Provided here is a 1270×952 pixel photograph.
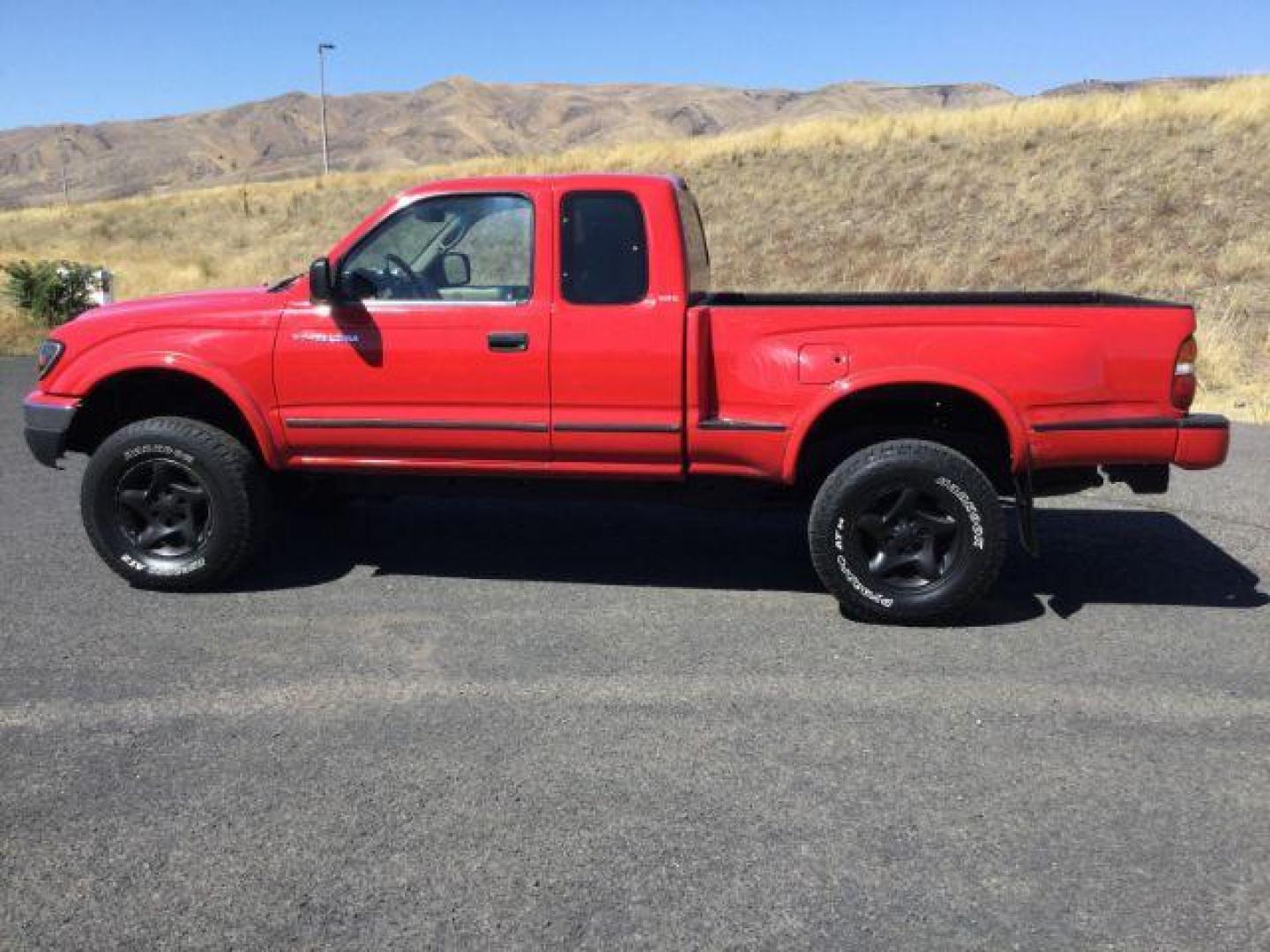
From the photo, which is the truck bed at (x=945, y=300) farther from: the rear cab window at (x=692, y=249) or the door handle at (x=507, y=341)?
the door handle at (x=507, y=341)

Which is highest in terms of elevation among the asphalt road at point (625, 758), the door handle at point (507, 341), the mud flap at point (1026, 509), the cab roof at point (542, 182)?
the cab roof at point (542, 182)

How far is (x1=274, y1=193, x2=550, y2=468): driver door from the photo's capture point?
4930 mm

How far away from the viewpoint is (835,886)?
2859 millimetres

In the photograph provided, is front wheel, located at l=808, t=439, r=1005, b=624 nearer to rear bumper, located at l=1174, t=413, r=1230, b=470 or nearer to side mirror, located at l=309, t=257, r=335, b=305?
rear bumper, located at l=1174, t=413, r=1230, b=470

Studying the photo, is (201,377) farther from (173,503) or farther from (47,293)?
(47,293)

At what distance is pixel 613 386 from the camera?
4867 mm

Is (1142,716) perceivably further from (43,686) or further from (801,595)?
(43,686)

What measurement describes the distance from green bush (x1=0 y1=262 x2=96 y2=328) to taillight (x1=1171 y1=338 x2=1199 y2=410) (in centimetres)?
1682

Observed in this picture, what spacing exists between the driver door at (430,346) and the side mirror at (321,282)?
5 cm

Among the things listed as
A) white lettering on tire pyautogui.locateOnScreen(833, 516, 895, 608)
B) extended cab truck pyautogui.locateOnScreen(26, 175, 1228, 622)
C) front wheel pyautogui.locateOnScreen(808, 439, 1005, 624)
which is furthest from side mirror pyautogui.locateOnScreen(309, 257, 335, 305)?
white lettering on tire pyautogui.locateOnScreen(833, 516, 895, 608)

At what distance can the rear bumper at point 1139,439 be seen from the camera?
15.0ft

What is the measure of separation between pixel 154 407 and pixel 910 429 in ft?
12.3

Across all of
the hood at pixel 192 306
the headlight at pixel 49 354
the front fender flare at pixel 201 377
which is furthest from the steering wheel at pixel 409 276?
the headlight at pixel 49 354

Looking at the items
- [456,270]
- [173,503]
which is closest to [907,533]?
[456,270]
